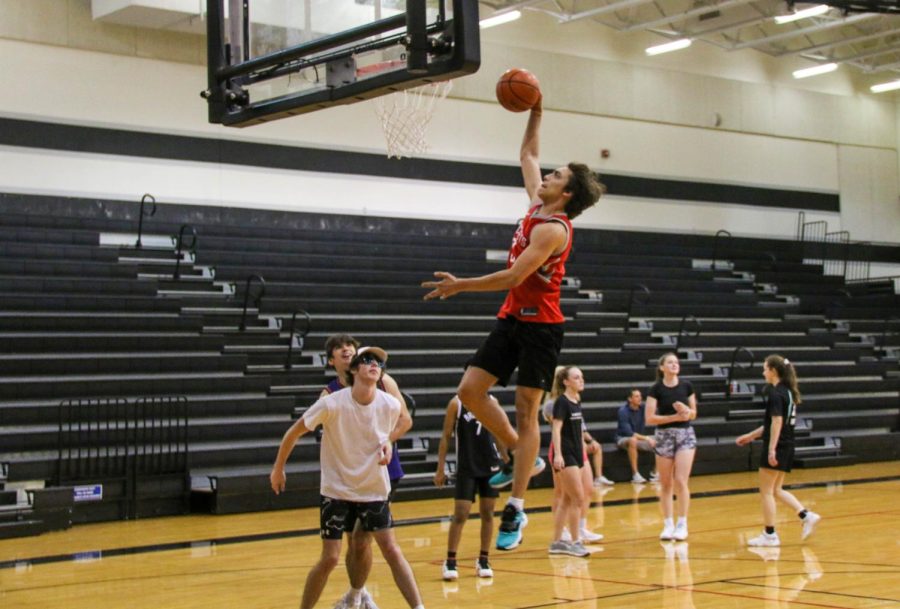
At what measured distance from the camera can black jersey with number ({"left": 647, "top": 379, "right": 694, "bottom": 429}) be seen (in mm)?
10234

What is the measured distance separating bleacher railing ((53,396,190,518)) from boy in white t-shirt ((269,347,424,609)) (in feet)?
21.2

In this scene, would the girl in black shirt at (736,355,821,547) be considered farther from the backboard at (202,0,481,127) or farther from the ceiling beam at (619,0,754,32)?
the ceiling beam at (619,0,754,32)

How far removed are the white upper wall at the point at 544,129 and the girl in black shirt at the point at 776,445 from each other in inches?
442

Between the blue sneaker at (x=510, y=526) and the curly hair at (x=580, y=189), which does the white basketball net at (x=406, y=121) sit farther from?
the blue sneaker at (x=510, y=526)

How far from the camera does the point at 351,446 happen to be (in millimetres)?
6574

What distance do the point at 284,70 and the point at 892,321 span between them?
1930 centimetres

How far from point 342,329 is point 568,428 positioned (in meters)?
7.48

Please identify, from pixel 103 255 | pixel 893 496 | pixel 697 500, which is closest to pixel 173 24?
pixel 103 255

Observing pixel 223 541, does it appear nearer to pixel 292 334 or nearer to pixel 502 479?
pixel 502 479

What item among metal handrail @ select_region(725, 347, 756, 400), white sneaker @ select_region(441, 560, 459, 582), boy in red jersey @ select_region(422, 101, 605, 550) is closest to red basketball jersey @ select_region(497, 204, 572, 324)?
boy in red jersey @ select_region(422, 101, 605, 550)

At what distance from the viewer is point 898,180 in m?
27.9

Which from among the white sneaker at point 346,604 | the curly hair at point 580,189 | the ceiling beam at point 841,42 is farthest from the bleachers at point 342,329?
the curly hair at point 580,189

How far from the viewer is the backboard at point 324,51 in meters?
6.14

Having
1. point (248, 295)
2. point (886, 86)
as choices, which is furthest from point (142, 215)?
point (886, 86)
